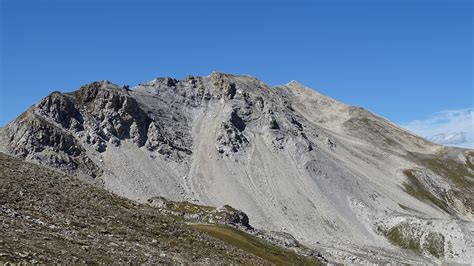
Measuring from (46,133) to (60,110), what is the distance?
1635 cm

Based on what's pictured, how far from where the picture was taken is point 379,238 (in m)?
179

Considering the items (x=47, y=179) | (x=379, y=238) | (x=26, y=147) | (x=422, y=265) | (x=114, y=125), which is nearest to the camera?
(x=47, y=179)

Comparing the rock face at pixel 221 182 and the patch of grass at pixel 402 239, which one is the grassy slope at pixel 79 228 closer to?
the rock face at pixel 221 182

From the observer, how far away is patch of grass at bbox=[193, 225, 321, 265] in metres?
78.1

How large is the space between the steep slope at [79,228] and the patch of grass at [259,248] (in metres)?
29.4

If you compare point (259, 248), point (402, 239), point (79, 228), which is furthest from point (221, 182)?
point (79, 228)

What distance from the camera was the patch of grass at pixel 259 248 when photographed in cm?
7806

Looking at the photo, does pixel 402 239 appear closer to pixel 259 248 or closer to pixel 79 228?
pixel 259 248

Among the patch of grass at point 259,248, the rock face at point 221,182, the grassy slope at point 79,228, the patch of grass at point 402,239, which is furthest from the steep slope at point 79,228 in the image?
the patch of grass at point 402,239

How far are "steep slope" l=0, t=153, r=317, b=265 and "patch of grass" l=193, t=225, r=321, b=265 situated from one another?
29435 mm

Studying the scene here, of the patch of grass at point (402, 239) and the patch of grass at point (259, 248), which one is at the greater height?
the patch of grass at point (402, 239)

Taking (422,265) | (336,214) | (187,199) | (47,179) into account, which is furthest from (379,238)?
(47,179)

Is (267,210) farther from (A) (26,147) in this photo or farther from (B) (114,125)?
(A) (26,147)

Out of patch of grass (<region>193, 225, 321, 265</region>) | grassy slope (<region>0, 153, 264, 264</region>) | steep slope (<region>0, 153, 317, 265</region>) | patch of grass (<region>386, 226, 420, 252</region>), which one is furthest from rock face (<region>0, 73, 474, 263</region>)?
steep slope (<region>0, 153, 317, 265</region>)
